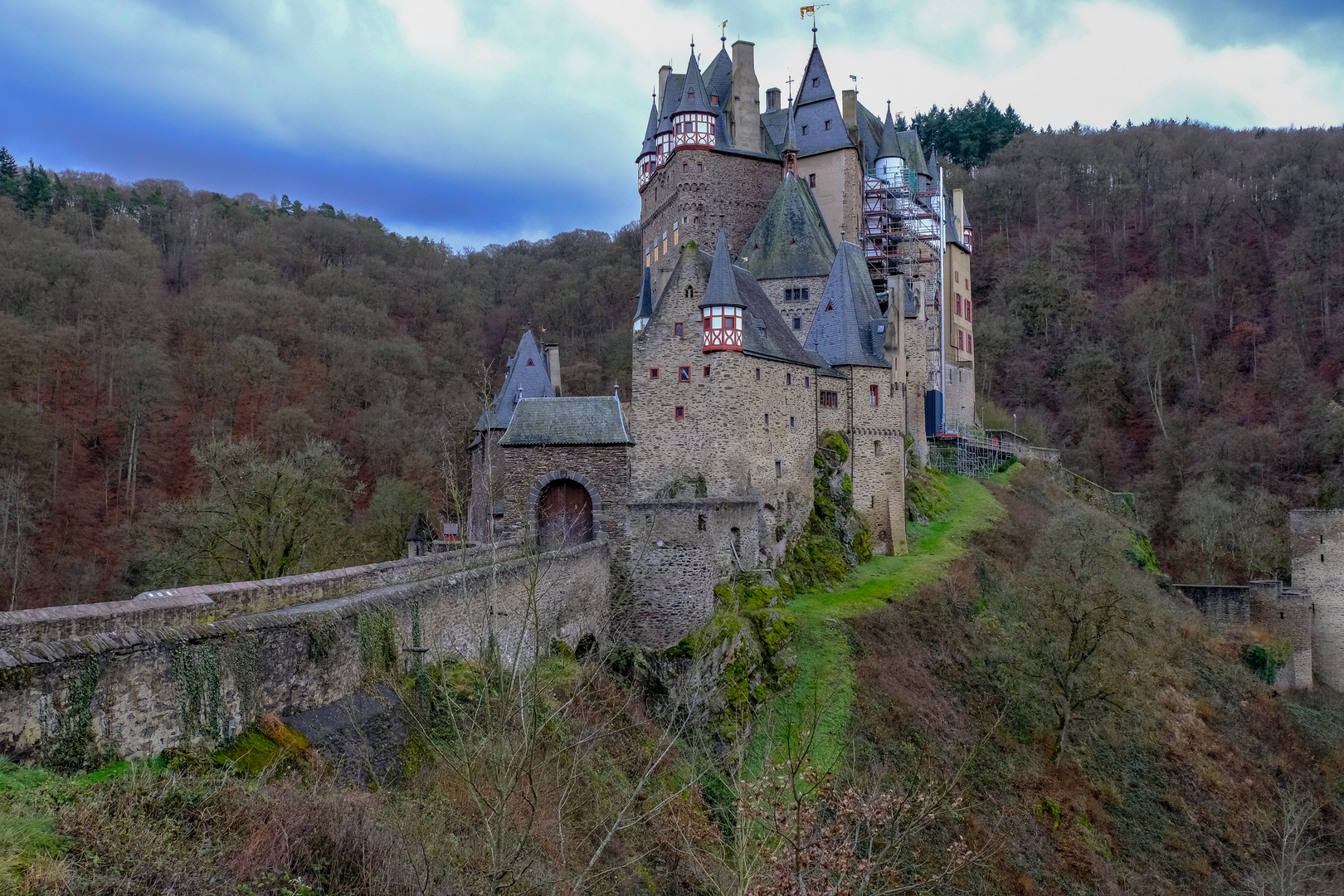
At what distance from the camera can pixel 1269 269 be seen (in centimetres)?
6562

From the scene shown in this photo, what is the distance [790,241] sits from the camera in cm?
3362

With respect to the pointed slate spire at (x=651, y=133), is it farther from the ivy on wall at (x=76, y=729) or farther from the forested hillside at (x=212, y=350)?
the ivy on wall at (x=76, y=729)

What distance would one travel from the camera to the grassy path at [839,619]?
20.2 meters

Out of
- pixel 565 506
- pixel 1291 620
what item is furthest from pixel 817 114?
pixel 1291 620

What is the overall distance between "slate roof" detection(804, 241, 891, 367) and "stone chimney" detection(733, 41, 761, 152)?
6.43m

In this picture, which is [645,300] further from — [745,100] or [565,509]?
[565,509]

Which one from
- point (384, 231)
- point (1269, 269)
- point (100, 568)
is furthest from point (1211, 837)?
point (384, 231)

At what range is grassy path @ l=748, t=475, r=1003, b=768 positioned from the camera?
20172mm

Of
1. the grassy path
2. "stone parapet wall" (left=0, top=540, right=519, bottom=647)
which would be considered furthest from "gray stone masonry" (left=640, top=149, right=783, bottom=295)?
"stone parapet wall" (left=0, top=540, right=519, bottom=647)

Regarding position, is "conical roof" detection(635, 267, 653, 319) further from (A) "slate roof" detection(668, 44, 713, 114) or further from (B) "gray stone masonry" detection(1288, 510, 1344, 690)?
(B) "gray stone masonry" detection(1288, 510, 1344, 690)

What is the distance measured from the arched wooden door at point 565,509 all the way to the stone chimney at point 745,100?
16.1m

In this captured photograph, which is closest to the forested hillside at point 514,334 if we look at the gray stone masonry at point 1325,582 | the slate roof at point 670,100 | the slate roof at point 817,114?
the gray stone masonry at point 1325,582

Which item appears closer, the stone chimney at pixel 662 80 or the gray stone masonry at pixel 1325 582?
the gray stone masonry at pixel 1325 582

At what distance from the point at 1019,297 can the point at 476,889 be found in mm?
65108
